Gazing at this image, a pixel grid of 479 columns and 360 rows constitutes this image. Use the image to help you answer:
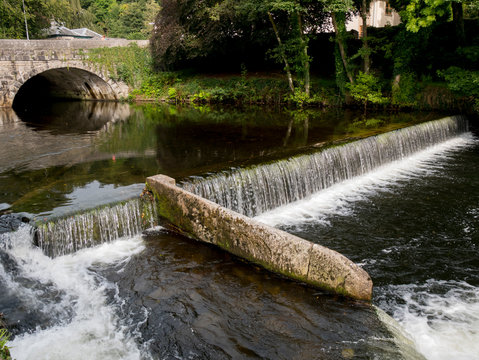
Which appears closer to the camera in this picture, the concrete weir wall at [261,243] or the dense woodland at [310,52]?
the concrete weir wall at [261,243]

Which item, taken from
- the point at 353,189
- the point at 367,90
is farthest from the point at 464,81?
the point at 353,189

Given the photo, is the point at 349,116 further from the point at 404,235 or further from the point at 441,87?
the point at 404,235

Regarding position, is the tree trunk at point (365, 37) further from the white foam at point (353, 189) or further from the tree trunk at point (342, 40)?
the white foam at point (353, 189)

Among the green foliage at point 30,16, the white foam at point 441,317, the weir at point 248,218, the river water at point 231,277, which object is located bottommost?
the white foam at point 441,317

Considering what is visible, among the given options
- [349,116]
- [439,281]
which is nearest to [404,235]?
[439,281]

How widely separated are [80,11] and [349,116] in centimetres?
4757

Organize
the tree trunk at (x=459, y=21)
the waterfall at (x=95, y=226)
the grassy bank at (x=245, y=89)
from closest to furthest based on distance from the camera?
the waterfall at (x=95, y=226), the tree trunk at (x=459, y=21), the grassy bank at (x=245, y=89)

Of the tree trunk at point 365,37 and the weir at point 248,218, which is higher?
the tree trunk at point 365,37

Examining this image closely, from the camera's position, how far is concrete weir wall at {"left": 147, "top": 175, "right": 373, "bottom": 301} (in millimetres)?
5391

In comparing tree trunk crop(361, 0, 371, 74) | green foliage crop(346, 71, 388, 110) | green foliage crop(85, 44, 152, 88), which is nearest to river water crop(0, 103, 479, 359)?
green foliage crop(346, 71, 388, 110)

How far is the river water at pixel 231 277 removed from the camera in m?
4.80

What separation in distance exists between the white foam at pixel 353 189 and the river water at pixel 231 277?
0.21ft

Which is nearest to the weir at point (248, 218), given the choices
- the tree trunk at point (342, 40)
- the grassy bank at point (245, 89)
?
the grassy bank at point (245, 89)

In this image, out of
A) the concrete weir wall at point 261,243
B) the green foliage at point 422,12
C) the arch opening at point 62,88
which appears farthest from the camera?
the arch opening at point 62,88
